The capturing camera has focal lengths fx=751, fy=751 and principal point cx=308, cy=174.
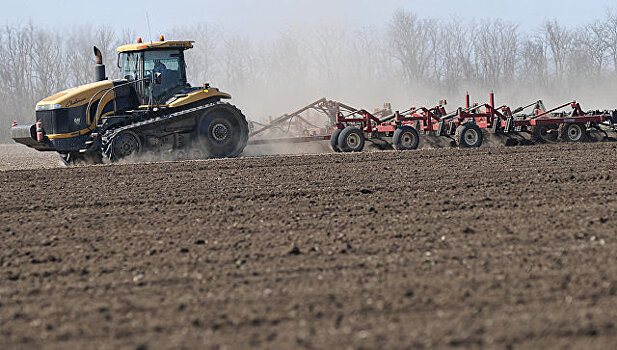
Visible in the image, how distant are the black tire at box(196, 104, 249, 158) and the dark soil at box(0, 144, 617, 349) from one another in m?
5.14

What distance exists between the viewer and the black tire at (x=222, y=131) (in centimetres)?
1574

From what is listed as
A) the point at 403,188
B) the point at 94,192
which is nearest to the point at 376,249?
the point at 403,188

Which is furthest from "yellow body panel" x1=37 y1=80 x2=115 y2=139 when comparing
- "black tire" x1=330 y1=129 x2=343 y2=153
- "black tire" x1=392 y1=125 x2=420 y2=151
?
"black tire" x1=392 y1=125 x2=420 y2=151

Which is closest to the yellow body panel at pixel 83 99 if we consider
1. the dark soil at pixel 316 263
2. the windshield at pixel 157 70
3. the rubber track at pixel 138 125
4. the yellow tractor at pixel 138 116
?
the yellow tractor at pixel 138 116

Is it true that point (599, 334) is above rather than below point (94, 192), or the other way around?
below

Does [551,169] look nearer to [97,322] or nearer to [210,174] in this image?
[210,174]

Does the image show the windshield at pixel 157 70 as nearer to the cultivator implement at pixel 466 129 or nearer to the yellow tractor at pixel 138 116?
the yellow tractor at pixel 138 116

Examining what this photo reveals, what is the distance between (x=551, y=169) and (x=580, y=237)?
17.6 ft

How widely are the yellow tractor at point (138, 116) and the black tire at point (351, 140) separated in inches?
84.5

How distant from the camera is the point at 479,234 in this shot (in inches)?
255

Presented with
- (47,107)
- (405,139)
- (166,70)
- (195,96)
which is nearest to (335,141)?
(405,139)

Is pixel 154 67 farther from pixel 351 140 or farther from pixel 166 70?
pixel 351 140

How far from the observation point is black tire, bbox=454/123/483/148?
1659 centimetres

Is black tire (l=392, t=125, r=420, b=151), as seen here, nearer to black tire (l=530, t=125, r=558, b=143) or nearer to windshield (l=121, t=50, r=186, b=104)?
black tire (l=530, t=125, r=558, b=143)
